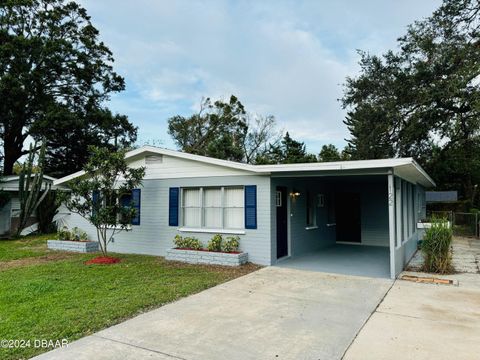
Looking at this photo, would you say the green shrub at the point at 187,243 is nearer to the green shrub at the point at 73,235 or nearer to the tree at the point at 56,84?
the green shrub at the point at 73,235

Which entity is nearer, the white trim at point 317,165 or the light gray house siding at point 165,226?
the white trim at point 317,165

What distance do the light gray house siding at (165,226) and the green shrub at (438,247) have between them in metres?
3.60

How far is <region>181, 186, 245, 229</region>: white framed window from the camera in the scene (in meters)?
8.84

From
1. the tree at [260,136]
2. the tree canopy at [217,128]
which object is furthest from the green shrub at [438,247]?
the tree at [260,136]

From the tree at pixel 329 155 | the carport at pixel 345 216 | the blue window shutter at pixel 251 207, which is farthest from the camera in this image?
the tree at pixel 329 155

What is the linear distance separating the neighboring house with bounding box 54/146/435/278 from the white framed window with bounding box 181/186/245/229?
27 mm

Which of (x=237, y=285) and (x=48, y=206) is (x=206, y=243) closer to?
(x=237, y=285)

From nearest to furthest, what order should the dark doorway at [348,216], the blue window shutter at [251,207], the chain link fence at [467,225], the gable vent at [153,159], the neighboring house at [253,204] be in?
the neighboring house at [253,204] → the blue window shutter at [251,207] → the gable vent at [153,159] → the dark doorway at [348,216] → the chain link fence at [467,225]

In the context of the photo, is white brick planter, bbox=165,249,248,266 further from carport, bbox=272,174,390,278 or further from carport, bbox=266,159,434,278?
carport, bbox=272,174,390,278

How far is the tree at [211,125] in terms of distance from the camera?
2972 centimetres

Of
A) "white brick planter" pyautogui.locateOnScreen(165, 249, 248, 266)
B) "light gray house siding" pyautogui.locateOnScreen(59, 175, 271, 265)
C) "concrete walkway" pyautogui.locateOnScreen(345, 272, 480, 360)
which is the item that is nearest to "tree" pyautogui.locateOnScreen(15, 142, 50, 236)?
"light gray house siding" pyautogui.locateOnScreen(59, 175, 271, 265)

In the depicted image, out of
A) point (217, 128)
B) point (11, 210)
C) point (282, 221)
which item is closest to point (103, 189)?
point (282, 221)

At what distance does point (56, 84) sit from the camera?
20484 millimetres

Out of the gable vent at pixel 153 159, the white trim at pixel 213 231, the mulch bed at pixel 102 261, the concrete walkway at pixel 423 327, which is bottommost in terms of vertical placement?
the concrete walkway at pixel 423 327
